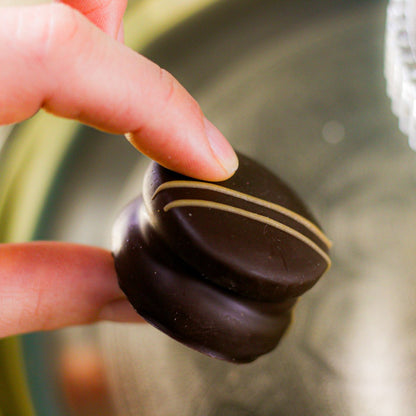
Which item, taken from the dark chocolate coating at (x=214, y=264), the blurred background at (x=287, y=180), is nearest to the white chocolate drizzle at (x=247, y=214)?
the dark chocolate coating at (x=214, y=264)

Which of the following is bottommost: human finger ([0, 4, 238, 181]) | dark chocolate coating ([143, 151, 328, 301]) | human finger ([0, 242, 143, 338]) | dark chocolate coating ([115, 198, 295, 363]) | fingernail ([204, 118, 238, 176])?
human finger ([0, 242, 143, 338])

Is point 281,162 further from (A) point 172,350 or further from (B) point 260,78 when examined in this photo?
(A) point 172,350

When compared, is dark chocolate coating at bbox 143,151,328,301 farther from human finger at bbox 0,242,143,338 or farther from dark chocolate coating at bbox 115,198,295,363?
human finger at bbox 0,242,143,338

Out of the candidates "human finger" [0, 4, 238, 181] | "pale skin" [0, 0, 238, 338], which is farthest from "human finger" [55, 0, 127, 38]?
"human finger" [0, 4, 238, 181]

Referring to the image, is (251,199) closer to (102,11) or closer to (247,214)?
(247,214)

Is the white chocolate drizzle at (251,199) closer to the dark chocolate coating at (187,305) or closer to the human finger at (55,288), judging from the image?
the dark chocolate coating at (187,305)
